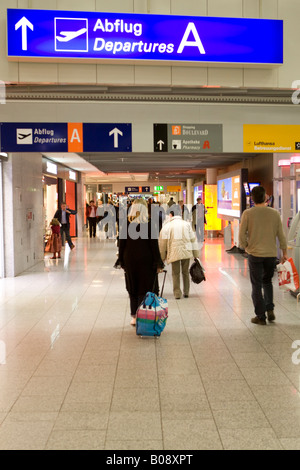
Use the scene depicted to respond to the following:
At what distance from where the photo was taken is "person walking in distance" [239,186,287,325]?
6.63m

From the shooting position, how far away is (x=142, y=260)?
648cm

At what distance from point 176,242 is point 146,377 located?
408 cm

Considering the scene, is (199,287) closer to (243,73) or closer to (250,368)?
(243,73)

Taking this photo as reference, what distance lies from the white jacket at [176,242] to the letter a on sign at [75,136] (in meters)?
1.85

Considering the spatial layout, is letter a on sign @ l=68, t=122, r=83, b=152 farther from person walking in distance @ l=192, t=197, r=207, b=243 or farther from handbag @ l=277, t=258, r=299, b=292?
person walking in distance @ l=192, t=197, r=207, b=243

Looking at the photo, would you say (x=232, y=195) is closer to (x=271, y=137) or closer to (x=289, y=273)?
(x=271, y=137)

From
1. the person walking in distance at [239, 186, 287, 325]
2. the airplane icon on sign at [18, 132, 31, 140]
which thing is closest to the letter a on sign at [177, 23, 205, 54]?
the person walking in distance at [239, 186, 287, 325]

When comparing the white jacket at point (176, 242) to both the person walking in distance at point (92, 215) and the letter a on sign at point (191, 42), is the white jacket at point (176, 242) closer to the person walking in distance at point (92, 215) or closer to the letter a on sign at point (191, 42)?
the letter a on sign at point (191, 42)

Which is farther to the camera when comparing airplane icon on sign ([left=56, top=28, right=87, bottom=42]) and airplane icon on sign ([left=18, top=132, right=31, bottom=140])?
airplane icon on sign ([left=18, top=132, right=31, bottom=140])

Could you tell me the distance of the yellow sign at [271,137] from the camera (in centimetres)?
844

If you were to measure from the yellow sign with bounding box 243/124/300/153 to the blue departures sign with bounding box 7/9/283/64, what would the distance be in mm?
1131

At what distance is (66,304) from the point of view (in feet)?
27.4

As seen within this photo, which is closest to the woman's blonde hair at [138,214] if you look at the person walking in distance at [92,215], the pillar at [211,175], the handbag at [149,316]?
the handbag at [149,316]

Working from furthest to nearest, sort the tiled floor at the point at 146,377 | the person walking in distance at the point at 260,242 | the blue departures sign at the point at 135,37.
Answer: the blue departures sign at the point at 135,37 → the person walking in distance at the point at 260,242 → the tiled floor at the point at 146,377
